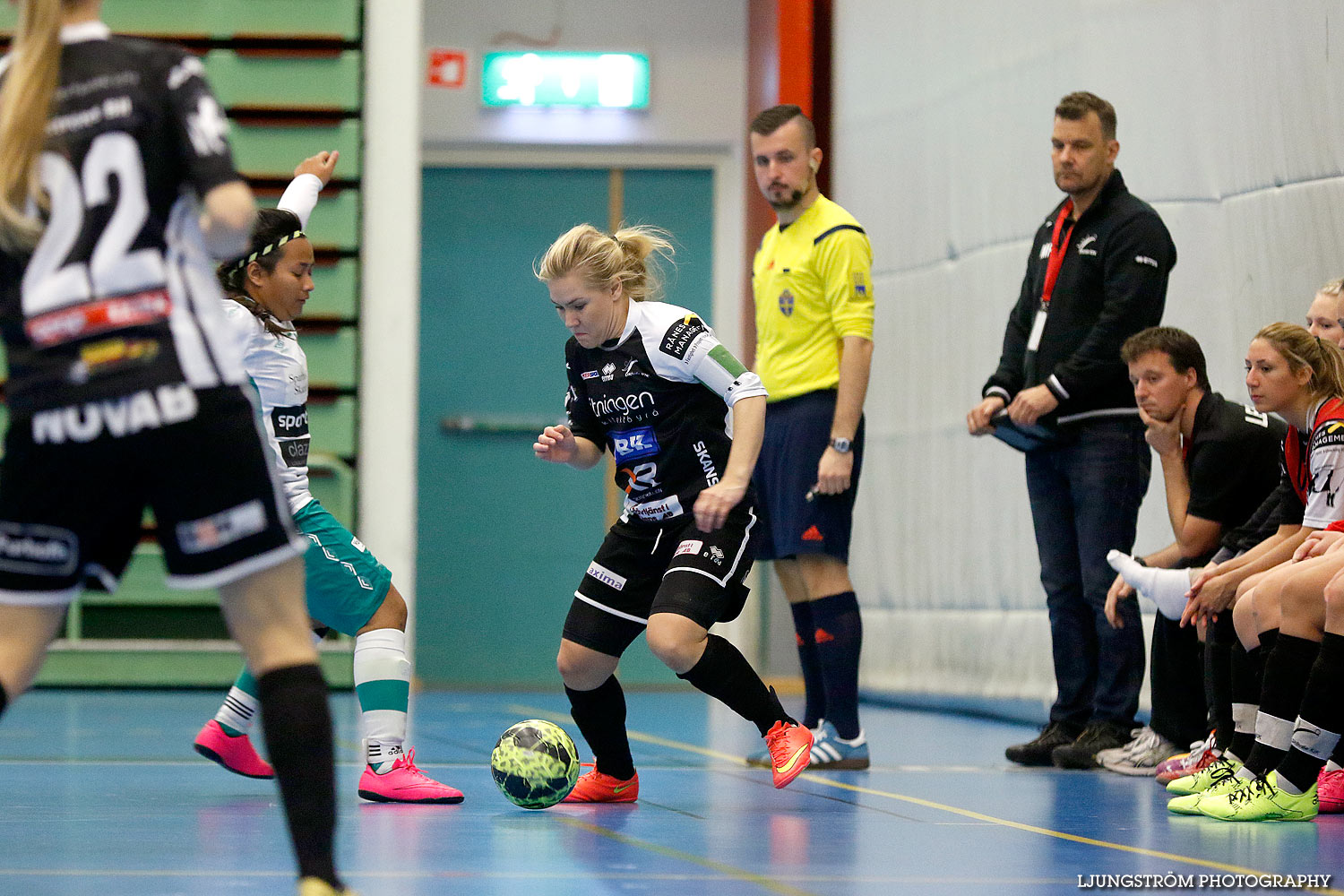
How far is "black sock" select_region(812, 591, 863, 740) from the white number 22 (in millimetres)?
3147

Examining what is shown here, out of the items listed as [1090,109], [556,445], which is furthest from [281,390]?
[1090,109]

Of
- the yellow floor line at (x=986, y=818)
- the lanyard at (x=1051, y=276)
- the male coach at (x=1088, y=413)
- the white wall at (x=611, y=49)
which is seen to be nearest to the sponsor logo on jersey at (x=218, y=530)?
the yellow floor line at (x=986, y=818)

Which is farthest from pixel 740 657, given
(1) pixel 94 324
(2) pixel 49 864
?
(1) pixel 94 324

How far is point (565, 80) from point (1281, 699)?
7.16 m

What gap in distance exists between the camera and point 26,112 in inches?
87.5

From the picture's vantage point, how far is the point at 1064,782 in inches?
179

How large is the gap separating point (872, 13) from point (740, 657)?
591 cm

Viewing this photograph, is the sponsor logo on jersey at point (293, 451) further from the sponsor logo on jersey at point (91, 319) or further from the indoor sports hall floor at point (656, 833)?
the sponsor logo on jersey at point (91, 319)

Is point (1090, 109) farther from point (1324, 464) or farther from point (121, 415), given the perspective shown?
point (121, 415)

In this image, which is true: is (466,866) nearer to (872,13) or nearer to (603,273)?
(603,273)

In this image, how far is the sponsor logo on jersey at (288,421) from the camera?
13.6 ft

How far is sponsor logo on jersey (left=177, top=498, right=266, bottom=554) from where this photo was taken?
223cm

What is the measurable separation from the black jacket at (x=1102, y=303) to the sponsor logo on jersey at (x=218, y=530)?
3.20 metres

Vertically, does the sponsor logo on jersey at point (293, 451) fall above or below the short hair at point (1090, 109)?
below
